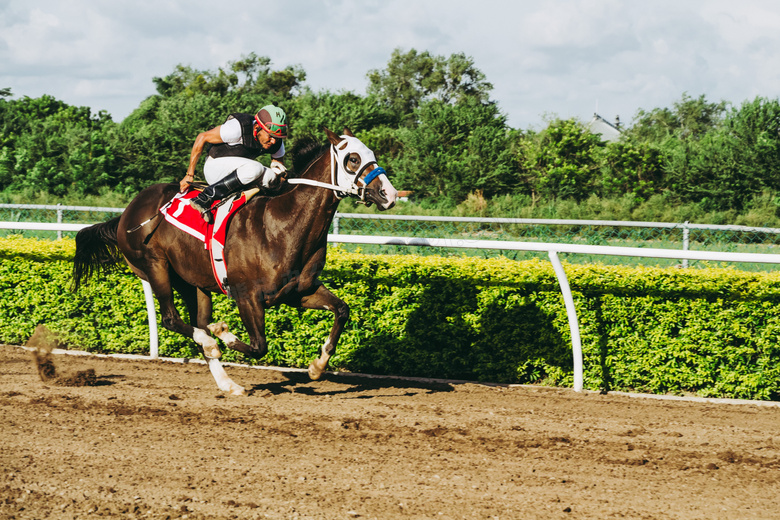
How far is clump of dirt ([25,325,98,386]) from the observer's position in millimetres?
5570

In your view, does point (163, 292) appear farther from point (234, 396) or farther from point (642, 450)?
point (642, 450)

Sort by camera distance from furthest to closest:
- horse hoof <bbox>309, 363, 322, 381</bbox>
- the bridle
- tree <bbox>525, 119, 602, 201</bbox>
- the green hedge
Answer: tree <bbox>525, 119, 602, 201</bbox> < the green hedge < horse hoof <bbox>309, 363, 322, 381</bbox> < the bridle

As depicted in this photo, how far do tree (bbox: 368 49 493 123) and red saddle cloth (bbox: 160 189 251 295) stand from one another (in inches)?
1453

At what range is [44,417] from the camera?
457 cm

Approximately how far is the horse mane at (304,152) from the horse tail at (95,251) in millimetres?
1838

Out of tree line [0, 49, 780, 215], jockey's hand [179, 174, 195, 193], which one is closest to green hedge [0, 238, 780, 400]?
jockey's hand [179, 174, 195, 193]

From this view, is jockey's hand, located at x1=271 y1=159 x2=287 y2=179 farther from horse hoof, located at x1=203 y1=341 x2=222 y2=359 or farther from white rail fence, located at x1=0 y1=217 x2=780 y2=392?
horse hoof, located at x1=203 y1=341 x2=222 y2=359

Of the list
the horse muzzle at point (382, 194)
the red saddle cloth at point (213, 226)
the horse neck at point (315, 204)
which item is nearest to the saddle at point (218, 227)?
the red saddle cloth at point (213, 226)

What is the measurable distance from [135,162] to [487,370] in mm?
23426

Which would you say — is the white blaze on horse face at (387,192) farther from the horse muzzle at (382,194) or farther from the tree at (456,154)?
the tree at (456,154)

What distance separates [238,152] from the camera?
5309 millimetres

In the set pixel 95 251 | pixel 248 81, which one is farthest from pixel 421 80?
pixel 95 251

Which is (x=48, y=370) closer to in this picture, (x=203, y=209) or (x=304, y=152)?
(x=203, y=209)

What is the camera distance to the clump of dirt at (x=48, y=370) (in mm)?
5570
